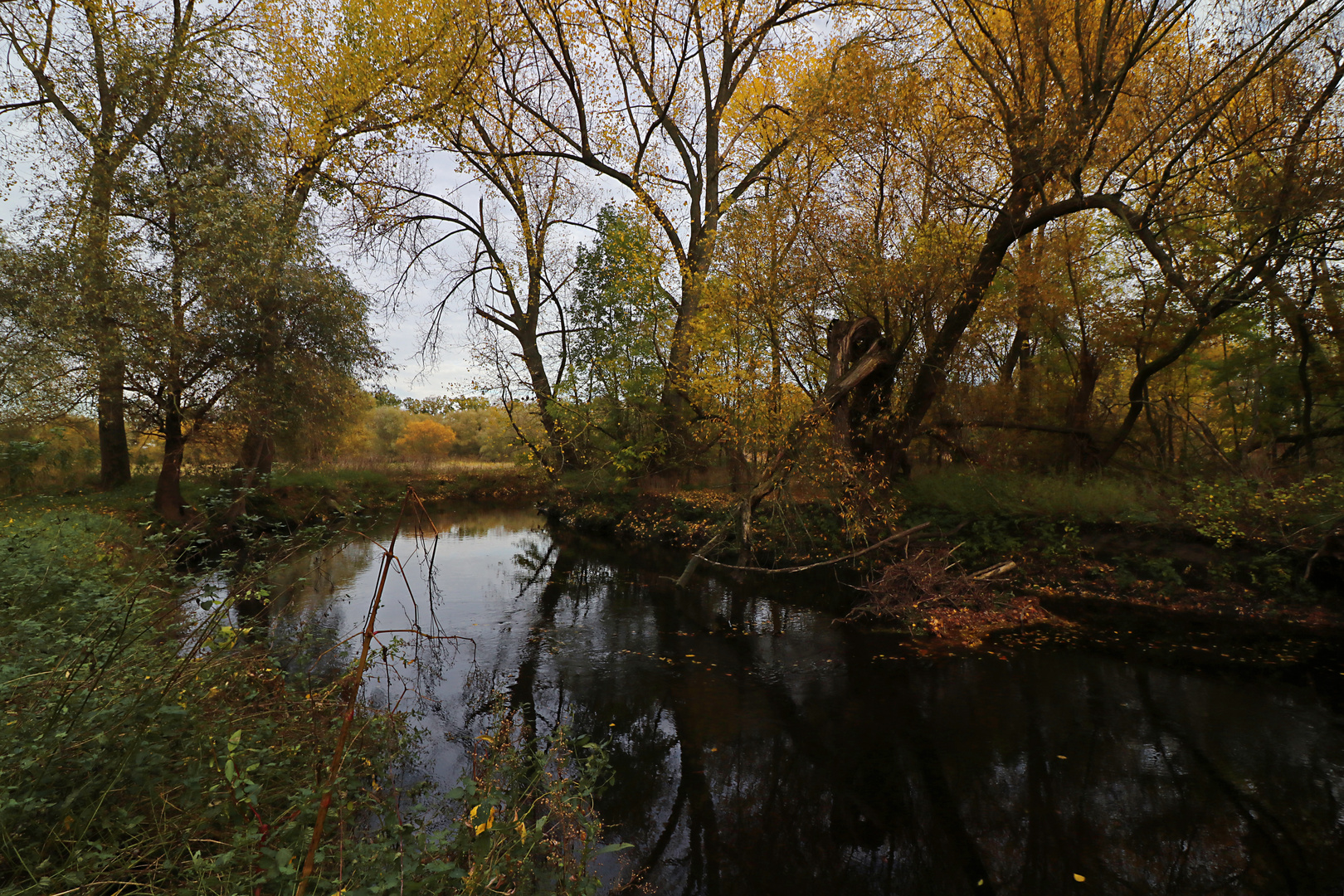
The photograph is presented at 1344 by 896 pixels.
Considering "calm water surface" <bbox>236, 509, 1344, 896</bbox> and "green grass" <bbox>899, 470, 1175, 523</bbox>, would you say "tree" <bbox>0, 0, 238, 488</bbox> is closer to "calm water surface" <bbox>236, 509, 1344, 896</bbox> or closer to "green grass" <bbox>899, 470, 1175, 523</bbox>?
"calm water surface" <bbox>236, 509, 1344, 896</bbox>

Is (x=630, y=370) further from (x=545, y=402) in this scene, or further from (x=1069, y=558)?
(x=1069, y=558)

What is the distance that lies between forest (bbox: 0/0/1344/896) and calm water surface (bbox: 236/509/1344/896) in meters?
0.10

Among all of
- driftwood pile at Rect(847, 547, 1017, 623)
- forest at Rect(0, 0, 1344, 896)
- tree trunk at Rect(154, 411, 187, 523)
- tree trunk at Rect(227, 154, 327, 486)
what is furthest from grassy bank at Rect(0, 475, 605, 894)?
tree trunk at Rect(154, 411, 187, 523)

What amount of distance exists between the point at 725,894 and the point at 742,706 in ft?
9.63

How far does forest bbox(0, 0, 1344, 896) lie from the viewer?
14.4 feet

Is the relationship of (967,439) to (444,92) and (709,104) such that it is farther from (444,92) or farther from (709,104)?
(444,92)

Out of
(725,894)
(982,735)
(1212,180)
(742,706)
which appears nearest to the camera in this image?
(725,894)

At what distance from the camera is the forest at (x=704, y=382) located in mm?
4402

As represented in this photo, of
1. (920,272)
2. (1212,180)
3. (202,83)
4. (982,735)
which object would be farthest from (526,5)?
(982,735)

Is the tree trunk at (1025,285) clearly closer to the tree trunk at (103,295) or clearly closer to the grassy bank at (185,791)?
the grassy bank at (185,791)

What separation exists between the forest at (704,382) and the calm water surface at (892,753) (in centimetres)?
10

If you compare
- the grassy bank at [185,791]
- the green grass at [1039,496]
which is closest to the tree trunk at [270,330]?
the grassy bank at [185,791]

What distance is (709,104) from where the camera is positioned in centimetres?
1780

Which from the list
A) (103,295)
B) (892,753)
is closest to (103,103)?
(103,295)
